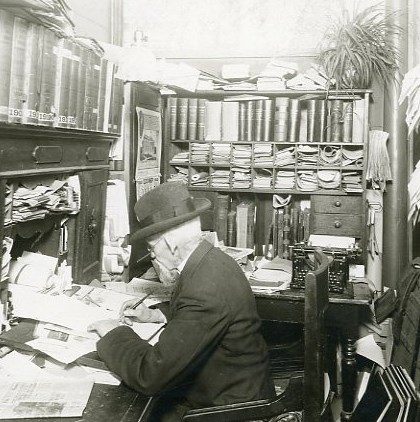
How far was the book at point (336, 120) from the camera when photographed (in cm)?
372

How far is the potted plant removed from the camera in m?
3.62

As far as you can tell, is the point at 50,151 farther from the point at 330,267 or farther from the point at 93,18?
the point at 93,18

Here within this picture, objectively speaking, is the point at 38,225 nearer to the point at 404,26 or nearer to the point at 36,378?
the point at 36,378

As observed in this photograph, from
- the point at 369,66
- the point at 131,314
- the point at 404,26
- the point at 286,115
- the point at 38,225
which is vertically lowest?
the point at 131,314

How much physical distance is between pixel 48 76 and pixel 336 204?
239cm

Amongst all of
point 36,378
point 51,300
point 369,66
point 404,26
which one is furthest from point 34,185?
point 404,26

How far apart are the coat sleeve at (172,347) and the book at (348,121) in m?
2.35

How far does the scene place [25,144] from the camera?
199 cm

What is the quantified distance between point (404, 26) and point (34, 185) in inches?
118

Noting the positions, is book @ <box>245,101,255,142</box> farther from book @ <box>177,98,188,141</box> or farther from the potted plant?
the potted plant

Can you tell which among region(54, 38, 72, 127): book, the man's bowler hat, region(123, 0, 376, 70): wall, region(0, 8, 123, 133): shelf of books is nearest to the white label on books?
region(0, 8, 123, 133): shelf of books

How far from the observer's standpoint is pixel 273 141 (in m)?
3.85

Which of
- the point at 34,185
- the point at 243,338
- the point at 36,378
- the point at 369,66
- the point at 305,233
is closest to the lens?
the point at 36,378

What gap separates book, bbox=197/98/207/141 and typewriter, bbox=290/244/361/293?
142cm
